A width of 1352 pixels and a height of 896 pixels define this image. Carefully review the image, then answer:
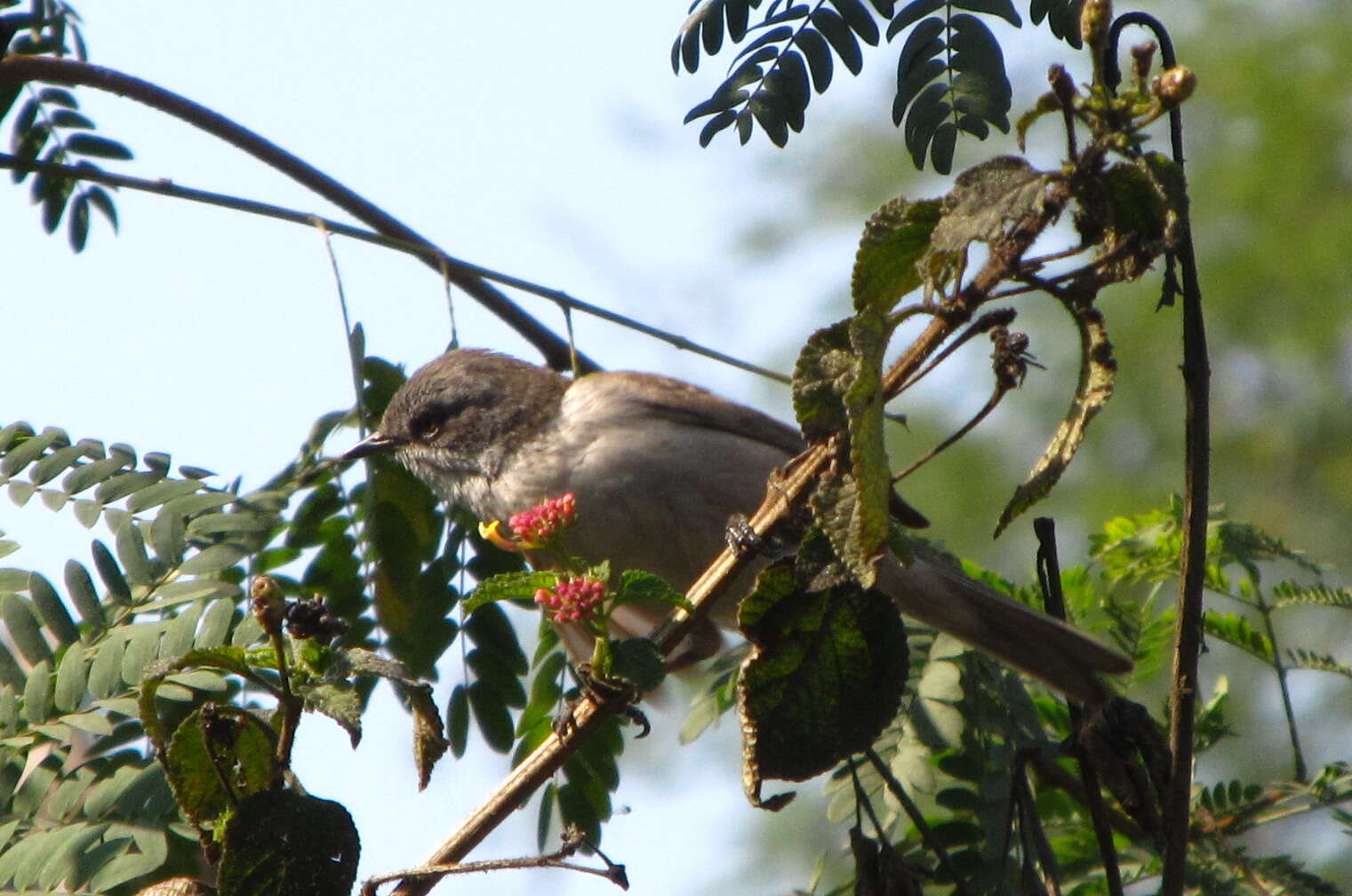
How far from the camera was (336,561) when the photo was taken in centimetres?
348

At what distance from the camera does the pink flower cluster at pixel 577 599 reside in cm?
173

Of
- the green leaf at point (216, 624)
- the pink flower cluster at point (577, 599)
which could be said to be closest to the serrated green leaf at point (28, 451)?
the green leaf at point (216, 624)

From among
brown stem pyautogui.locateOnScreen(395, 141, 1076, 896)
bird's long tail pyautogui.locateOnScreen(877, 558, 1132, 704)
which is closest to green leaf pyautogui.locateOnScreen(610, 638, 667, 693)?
brown stem pyautogui.locateOnScreen(395, 141, 1076, 896)

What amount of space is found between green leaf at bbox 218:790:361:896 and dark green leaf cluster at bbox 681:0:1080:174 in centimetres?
158

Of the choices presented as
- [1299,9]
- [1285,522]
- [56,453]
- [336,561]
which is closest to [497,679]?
[336,561]

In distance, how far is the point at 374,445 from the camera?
3.93 m

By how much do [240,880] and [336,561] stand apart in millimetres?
1936

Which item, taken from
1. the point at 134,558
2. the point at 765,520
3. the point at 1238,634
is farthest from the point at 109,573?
the point at 1238,634

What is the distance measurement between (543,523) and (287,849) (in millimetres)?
533

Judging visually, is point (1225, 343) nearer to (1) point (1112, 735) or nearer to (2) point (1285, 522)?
(2) point (1285, 522)

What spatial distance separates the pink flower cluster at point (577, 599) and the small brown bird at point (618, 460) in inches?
69.5

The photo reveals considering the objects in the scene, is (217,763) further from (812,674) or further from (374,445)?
(374,445)

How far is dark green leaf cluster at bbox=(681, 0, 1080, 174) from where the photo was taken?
252cm

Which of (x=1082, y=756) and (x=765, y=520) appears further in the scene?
(x=1082, y=756)
